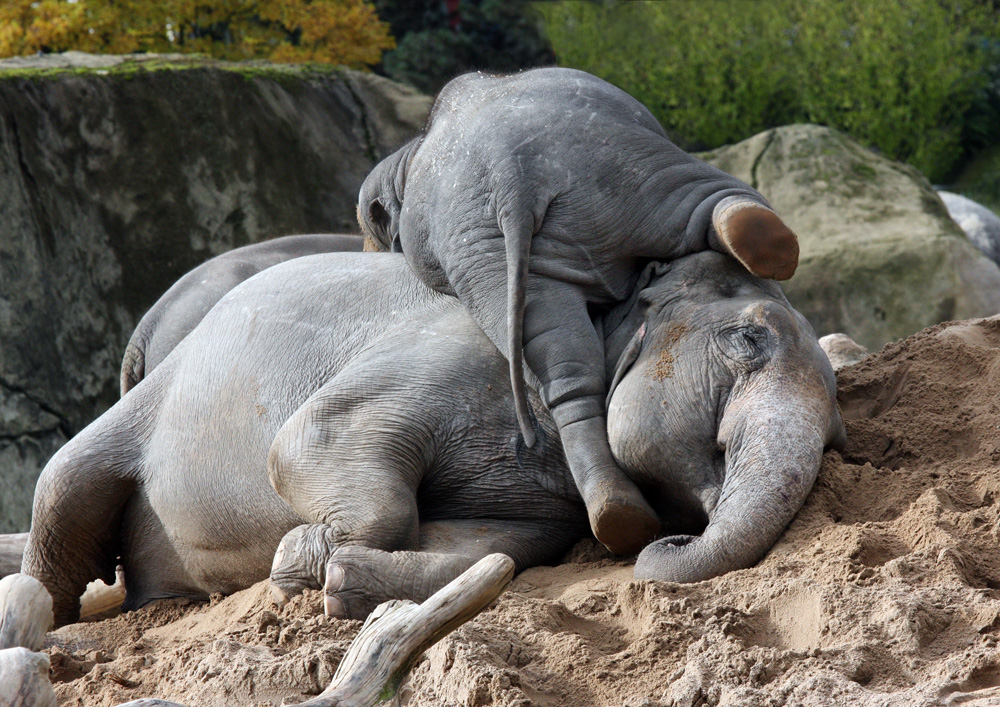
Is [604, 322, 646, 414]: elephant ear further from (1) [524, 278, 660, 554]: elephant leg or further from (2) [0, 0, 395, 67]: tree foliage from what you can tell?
(2) [0, 0, 395, 67]: tree foliage

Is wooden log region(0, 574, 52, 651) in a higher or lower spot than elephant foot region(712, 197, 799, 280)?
lower

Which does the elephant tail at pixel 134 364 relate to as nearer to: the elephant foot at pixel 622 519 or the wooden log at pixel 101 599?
the wooden log at pixel 101 599

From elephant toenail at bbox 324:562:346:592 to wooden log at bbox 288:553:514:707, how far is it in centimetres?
68

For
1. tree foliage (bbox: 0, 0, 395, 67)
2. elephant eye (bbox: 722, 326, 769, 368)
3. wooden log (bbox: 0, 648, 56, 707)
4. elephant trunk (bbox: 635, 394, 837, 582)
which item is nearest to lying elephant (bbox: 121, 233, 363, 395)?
elephant eye (bbox: 722, 326, 769, 368)

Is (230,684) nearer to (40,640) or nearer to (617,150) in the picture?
(40,640)

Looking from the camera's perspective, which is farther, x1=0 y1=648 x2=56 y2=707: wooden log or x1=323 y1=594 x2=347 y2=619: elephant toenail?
x1=323 y1=594 x2=347 y2=619: elephant toenail

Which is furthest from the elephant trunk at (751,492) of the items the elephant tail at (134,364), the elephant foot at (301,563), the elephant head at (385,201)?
the elephant tail at (134,364)

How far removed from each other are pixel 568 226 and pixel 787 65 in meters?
14.2

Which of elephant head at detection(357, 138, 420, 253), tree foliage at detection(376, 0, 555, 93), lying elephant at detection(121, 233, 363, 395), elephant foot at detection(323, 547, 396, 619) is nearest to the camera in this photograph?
elephant foot at detection(323, 547, 396, 619)

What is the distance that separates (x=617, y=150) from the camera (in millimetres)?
3410

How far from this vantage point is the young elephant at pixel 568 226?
10.3 ft

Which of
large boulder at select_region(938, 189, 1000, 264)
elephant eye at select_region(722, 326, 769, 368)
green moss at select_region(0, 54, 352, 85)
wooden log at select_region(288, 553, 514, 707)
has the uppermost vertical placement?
green moss at select_region(0, 54, 352, 85)

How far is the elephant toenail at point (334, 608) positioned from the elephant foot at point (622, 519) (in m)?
0.67

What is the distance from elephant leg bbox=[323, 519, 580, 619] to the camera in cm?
288
